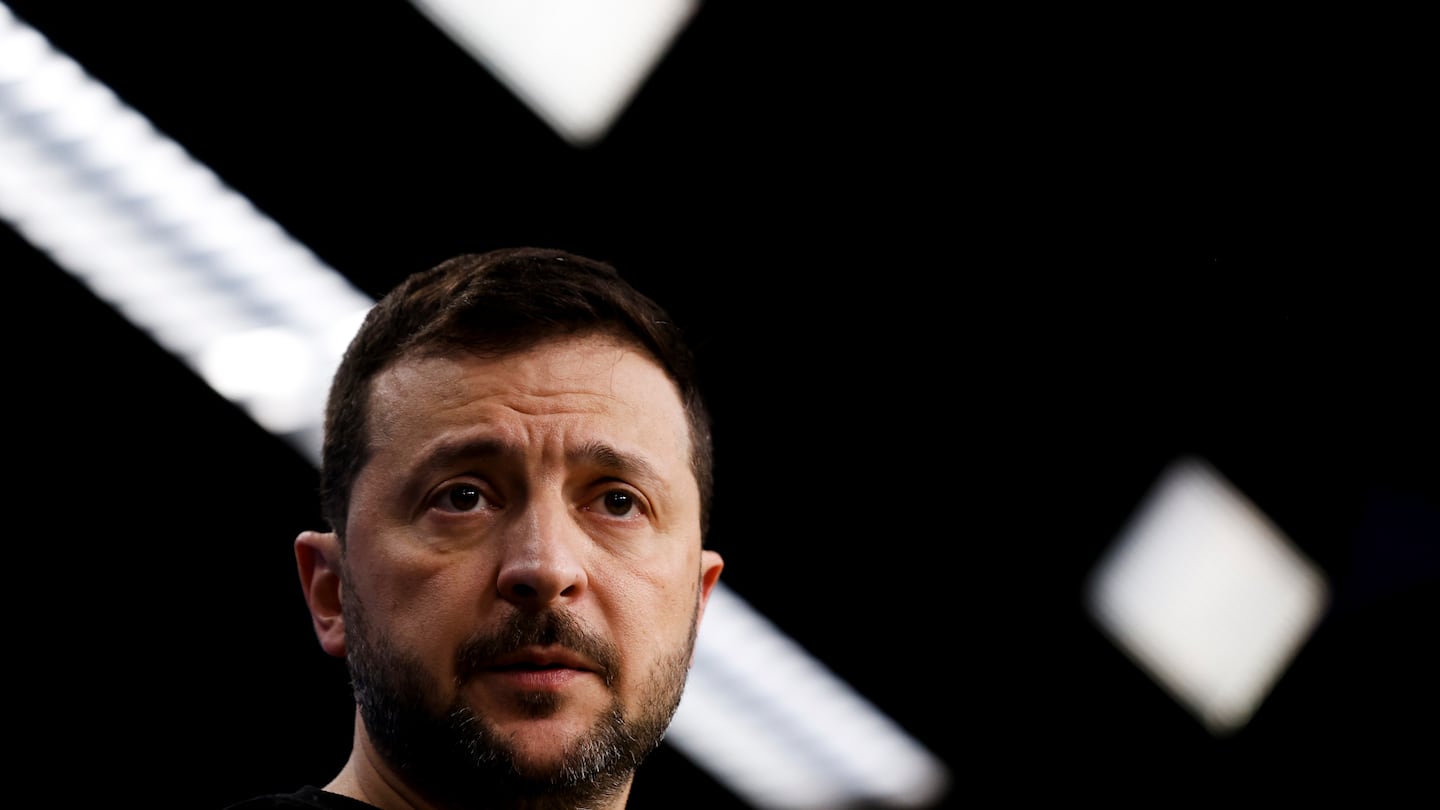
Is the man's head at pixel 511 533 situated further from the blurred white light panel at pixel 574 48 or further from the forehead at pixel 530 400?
the blurred white light panel at pixel 574 48

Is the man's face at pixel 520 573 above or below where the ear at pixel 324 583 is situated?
above

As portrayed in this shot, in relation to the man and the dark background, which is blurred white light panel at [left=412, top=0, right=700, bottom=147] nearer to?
the dark background

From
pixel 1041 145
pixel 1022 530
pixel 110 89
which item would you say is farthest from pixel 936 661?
pixel 110 89

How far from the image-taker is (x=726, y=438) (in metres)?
2.29

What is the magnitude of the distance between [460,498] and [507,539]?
0.08 metres

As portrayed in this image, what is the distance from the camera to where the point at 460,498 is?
1433 millimetres

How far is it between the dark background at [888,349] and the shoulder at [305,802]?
0.86m

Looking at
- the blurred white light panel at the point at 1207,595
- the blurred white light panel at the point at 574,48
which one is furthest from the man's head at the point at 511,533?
the blurred white light panel at the point at 1207,595

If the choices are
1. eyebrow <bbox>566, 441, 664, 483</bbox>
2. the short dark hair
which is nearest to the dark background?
the short dark hair

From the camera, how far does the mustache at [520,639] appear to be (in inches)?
53.3

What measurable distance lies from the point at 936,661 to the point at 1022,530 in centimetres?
29

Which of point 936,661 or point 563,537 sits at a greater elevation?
point 563,537

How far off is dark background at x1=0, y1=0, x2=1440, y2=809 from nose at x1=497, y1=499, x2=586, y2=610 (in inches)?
30.3

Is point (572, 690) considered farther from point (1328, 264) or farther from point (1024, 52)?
point (1328, 264)
